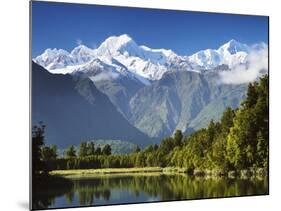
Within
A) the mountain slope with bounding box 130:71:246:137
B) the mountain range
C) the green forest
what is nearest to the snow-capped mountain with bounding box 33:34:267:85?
the mountain range

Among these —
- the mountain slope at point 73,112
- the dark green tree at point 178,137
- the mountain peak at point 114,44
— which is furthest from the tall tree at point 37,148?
the dark green tree at point 178,137

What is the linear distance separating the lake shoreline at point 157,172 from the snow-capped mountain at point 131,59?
1.20m

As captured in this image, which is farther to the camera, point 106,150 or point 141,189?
point 141,189

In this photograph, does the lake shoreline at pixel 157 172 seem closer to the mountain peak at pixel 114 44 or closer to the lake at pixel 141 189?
the lake at pixel 141 189

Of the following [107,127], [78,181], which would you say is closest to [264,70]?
[107,127]

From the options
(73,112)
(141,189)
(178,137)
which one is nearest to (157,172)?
(141,189)

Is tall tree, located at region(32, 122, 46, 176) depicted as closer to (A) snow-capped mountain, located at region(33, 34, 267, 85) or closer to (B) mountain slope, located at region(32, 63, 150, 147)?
(B) mountain slope, located at region(32, 63, 150, 147)

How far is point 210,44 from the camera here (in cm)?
943

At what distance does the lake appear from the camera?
863cm

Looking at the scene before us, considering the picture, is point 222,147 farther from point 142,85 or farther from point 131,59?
point 131,59

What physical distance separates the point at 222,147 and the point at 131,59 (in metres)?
1.82

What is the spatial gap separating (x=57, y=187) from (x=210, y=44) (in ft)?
9.38

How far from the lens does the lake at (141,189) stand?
8633mm

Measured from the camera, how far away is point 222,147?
9664 mm
